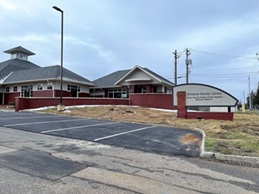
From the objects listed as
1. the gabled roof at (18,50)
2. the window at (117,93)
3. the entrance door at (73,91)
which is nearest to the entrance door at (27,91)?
the entrance door at (73,91)

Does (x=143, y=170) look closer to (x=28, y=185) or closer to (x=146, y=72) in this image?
(x=28, y=185)

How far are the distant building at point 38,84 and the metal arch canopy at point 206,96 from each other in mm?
19094

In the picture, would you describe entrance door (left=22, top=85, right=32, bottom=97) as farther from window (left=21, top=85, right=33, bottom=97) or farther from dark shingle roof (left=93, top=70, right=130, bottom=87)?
dark shingle roof (left=93, top=70, right=130, bottom=87)

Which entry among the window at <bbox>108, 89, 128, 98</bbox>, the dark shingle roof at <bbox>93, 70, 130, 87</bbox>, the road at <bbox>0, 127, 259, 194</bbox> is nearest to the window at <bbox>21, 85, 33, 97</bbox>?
the dark shingle roof at <bbox>93, 70, 130, 87</bbox>

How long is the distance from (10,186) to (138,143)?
5768mm

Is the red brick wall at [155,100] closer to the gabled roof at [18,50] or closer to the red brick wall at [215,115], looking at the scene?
the red brick wall at [215,115]

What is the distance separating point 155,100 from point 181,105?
11712mm

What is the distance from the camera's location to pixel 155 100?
106ft

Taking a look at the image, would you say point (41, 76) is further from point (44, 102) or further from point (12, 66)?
point (12, 66)

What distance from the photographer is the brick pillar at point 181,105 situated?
20.6m

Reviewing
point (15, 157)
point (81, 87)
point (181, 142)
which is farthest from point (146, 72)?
point (15, 157)

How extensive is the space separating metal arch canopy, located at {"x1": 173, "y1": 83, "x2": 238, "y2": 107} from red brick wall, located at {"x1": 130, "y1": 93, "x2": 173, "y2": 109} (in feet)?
35.3

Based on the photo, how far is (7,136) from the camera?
34.2 feet

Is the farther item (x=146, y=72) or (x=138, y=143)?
(x=146, y=72)
